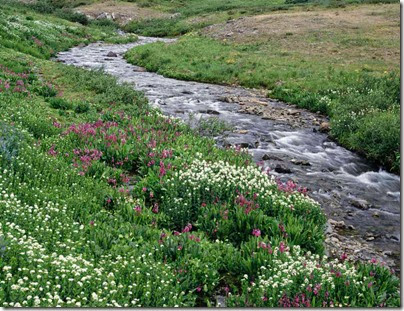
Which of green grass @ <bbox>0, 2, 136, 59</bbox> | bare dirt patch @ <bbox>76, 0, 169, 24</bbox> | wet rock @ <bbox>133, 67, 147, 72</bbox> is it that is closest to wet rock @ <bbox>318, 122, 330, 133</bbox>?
wet rock @ <bbox>133, 67, 147, 72</bbox>

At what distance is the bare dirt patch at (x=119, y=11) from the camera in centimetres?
7451

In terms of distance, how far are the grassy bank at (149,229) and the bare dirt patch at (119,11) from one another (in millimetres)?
64683

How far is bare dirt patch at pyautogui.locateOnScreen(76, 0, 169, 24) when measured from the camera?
74512 millimetres

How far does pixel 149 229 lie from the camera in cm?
825

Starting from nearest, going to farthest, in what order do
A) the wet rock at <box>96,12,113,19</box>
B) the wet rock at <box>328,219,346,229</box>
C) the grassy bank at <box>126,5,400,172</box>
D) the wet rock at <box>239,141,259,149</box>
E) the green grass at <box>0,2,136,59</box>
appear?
the wet rock at <box>328,219,346,229</box> < the wet rock at <box>239,141,259,149</box> < the grassy bank at <box>126,5,400,172</box> < the green grass at <box>0,2,136,59</box> < the wet rock at <box>96,12,113,19</box>

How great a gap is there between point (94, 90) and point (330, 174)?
12087 millimetres

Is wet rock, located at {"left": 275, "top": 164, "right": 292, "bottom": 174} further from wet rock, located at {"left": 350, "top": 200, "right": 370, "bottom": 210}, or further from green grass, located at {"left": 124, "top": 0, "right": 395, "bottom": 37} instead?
green grass, located at {"left": 124, "top": 0, "right": 395, "bottom": 37}

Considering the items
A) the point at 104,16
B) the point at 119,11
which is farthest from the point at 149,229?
the point at 119,11

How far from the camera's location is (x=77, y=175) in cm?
1007

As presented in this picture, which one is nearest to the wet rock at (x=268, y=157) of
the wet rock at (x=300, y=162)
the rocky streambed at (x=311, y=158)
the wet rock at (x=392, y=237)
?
the rocky streambed at (x=311, y=158)

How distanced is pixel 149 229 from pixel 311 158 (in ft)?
28.3

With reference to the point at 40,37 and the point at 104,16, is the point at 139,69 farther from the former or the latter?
the point at 104,16

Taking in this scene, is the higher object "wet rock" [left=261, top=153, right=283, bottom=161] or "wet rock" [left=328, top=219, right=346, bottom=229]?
"wet rock" [left=261, top=153, right=283, bottom=161]

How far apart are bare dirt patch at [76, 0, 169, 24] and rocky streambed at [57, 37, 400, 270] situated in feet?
165
